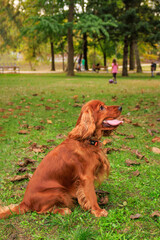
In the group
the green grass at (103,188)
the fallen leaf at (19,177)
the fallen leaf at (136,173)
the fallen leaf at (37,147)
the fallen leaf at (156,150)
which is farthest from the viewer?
the fallen leaf at (37,147)

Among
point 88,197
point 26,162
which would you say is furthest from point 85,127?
point 26,162

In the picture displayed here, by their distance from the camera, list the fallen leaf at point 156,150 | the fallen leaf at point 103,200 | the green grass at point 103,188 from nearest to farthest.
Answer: the green grass at point 103,188
the fallen leaf at point 103,200
the fallen leaf at point 156,150

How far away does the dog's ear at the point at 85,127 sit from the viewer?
285 centimetres

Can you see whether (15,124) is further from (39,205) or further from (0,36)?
(0,36)

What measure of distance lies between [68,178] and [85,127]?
0.60 m

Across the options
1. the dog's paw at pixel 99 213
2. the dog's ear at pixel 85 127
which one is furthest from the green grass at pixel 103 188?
the dog's ear at pixel 85 127

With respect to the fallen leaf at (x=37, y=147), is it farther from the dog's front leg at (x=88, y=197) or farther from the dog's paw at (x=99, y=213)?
the dog's paw at (x=99, y=213)

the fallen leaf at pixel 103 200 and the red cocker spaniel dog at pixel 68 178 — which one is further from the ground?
the red cocker spaniel dog at pixel 68 178

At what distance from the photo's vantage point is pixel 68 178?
2.81 m

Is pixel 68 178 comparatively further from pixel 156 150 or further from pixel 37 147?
pixel 156 150

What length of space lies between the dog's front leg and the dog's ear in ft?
1.57

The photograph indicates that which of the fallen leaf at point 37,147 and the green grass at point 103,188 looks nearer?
the green grass at point 103,188

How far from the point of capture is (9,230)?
2.62m

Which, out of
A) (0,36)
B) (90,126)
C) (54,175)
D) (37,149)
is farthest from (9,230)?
(0,36)
